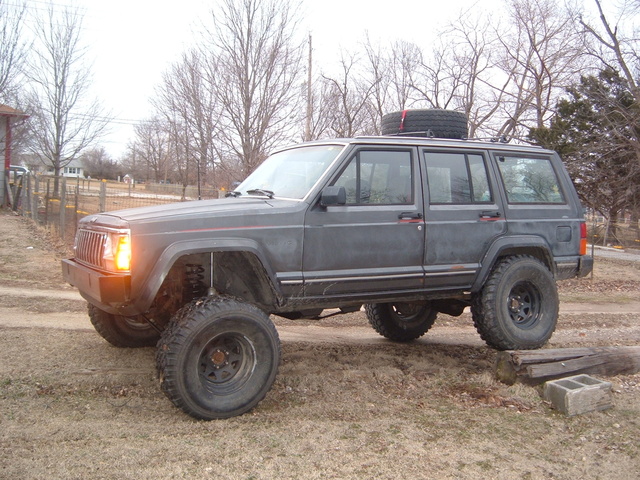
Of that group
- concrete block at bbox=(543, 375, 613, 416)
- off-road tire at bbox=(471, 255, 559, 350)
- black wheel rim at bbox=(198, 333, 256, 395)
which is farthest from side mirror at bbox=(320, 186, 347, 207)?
concrete block at bbox=(543, 375, 613, 416)

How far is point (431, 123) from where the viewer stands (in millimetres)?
6191

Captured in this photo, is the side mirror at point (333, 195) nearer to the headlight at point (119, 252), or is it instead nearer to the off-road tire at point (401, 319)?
the headlight at point (119, 252)

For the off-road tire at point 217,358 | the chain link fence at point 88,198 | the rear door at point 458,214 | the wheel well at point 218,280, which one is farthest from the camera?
the chain link fence at point 88,198

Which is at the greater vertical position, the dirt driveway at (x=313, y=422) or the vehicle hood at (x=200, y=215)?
the vehicle hood at (x=200, y=215)

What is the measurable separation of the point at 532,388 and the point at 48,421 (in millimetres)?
3969

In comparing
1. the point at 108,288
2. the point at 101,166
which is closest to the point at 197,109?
the point at 108,288

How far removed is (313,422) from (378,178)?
7.18ft

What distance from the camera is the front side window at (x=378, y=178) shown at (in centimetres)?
491

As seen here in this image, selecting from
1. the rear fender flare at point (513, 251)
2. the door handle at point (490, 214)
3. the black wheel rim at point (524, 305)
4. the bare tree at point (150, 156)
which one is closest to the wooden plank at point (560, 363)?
the black wheel rim at point (524, 305)

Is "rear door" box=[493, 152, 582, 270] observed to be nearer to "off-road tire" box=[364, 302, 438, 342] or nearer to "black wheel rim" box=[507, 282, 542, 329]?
"black wheel rim" box=[507, 282, 542, 329]

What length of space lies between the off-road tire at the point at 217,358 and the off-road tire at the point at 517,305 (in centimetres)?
239

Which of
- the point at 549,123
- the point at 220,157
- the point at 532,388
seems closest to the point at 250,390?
the point at 532,388

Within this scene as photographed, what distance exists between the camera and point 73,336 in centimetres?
619

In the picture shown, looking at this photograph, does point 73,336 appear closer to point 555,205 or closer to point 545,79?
point 555,205
